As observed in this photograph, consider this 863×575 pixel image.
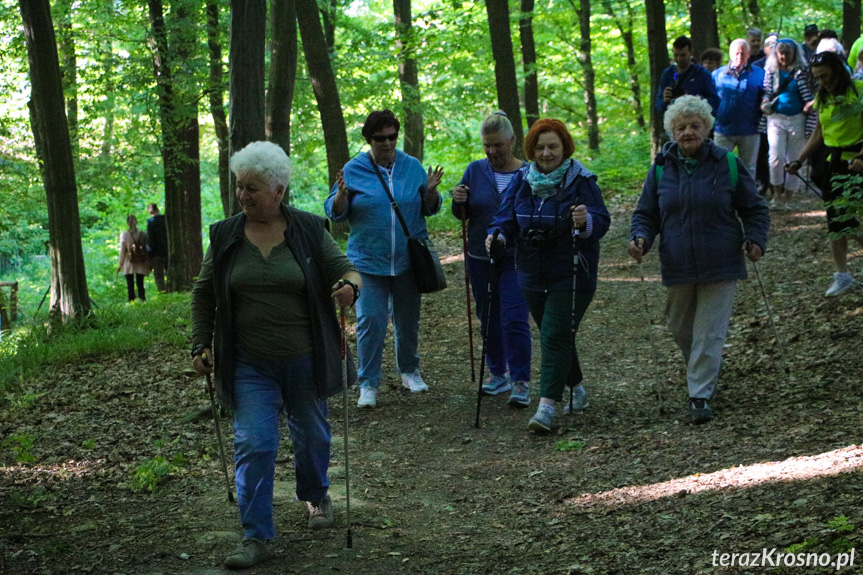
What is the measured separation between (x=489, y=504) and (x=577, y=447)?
113 cm

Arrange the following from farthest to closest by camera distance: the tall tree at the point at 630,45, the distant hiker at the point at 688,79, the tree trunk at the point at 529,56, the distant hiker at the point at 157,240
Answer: the tall tree at the point at 630,45, the tree trunk at the point at 529,56, the distant hiker at the point at 157,240, the distant hiker at the point at 688,79

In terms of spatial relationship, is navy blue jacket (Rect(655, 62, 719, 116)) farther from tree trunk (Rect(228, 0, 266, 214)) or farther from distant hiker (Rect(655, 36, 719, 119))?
tree trunk (Rect(228, 0, 266, 214))

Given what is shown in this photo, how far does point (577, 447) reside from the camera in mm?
6078

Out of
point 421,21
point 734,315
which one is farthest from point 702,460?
point 421,21

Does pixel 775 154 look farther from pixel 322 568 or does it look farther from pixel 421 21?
pixel 322 568

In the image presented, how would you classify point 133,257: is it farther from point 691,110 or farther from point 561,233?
point 691,110

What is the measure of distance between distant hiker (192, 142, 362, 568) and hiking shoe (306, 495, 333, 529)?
0.41 metres

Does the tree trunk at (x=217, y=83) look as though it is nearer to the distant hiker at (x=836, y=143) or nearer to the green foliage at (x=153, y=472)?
the green foliage at (x=153, y=472)

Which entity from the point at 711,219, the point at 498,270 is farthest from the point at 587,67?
the point at 711,219

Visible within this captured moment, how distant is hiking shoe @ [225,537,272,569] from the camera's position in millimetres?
4148

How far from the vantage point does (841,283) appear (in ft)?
28.8

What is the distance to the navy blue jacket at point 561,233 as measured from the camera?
6.30m

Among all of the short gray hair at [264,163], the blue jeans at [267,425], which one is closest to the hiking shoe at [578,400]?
the blue jeans at [267,425]

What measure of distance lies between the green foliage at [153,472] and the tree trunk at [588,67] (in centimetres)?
1961
